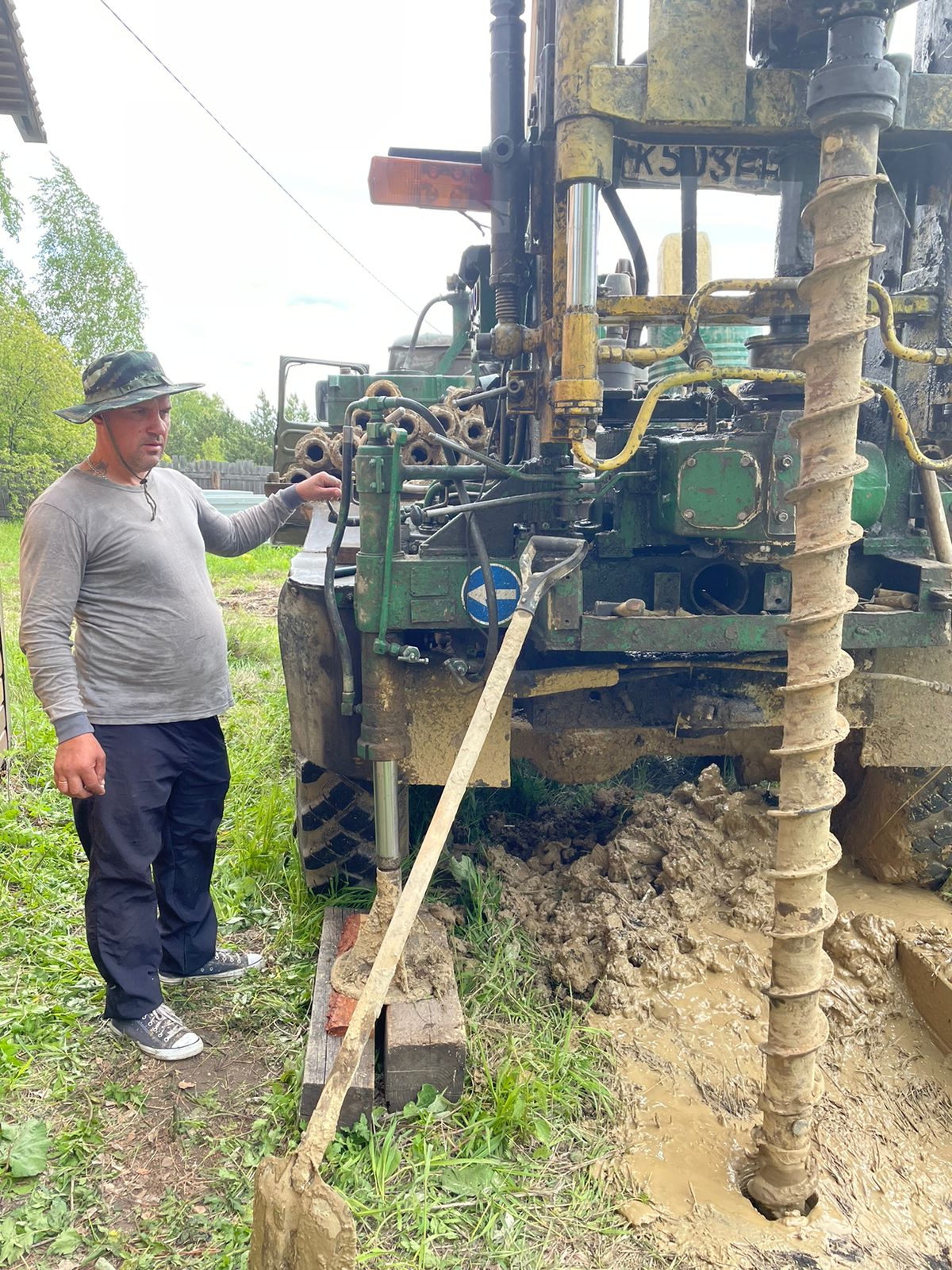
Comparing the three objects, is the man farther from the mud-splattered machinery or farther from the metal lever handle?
the metal lever handle

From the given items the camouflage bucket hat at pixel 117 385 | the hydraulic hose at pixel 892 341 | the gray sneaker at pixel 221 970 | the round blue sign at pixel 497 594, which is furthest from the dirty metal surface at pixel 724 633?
the gray sneaker at pixel 221 970

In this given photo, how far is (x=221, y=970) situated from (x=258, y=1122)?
30.1 inches

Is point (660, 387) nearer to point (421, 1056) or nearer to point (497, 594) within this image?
point (497, 594)

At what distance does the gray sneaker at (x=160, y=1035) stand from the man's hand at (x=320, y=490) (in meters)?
1.62

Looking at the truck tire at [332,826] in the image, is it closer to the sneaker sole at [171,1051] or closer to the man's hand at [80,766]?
the sneaker sole at [171,1051]

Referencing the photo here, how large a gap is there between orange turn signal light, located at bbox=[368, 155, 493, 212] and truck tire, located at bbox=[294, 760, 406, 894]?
1.91 m

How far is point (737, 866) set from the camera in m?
3.52

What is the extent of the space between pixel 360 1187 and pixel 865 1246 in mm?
1148

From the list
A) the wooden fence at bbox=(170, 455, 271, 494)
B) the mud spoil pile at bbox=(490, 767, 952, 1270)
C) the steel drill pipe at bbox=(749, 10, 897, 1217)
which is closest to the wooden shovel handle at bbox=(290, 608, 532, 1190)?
the steel drill pipe at bbox=(749, 10, 897, 1217)

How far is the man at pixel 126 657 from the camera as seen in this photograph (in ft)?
8.82

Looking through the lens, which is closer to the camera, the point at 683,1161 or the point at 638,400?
the point at 683,1161

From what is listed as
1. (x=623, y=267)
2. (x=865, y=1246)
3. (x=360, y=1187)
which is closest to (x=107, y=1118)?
(x=360, y=1187)

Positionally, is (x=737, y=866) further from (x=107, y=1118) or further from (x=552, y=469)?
(x=107, y=1118)

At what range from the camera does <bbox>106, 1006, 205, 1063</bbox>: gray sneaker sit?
112 inches
